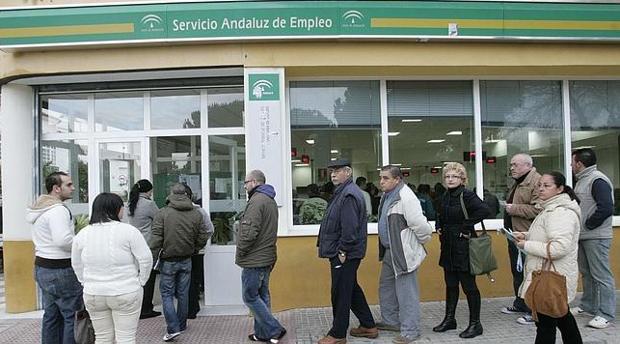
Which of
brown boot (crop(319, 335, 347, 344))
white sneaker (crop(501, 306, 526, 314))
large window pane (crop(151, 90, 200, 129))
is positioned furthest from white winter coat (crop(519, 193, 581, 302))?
large window pane (crop(151, 90, 200, 129))

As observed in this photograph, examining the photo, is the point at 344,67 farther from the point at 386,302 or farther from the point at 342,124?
the point at 386,302

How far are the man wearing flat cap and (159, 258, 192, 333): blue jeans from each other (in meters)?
1.59

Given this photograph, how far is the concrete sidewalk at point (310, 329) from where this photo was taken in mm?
5117

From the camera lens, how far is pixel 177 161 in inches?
281

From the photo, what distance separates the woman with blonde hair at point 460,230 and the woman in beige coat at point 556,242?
91 cm

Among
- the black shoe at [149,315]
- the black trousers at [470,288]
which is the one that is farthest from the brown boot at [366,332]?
the black shoe at [149,315]

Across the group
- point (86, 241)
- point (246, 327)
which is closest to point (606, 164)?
point (246, 327)

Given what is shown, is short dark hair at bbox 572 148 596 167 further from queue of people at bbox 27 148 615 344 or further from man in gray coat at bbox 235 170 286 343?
man in gray coat at bbox 235 170 286 343

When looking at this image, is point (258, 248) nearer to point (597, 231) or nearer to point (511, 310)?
point (511, 310)

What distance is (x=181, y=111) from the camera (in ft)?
23.5

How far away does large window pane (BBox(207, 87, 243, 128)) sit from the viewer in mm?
7070

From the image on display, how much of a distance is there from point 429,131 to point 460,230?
252 centimetres

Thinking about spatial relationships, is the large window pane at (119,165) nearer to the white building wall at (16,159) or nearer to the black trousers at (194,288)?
the white building wall at (16,159)

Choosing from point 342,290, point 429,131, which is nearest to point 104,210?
point 342,290
